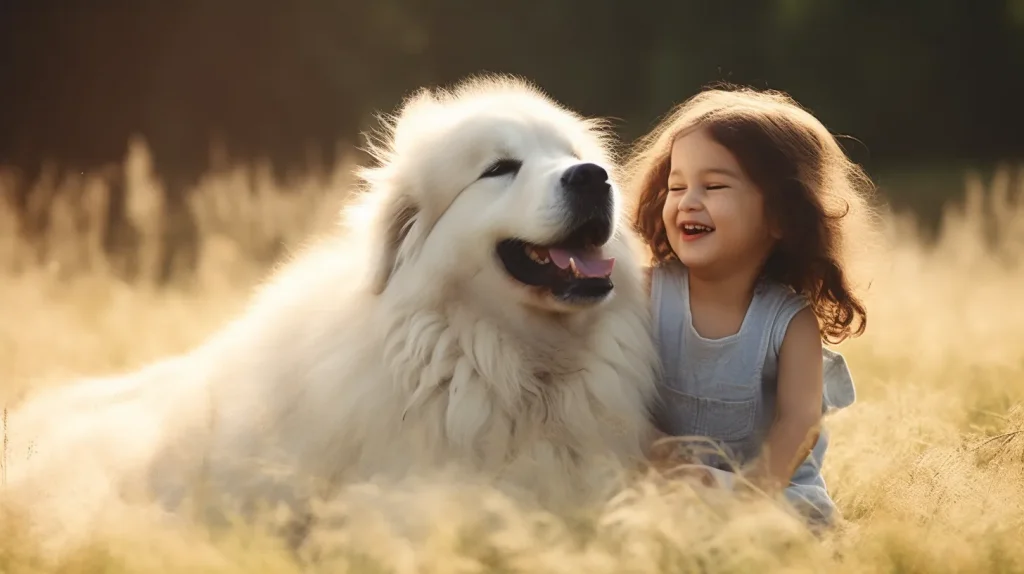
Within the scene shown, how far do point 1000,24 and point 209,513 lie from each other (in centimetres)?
1867

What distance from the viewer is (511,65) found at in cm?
1886

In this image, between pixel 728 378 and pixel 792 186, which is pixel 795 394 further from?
pixel 792 186

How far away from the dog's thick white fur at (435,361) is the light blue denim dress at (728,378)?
15 cm

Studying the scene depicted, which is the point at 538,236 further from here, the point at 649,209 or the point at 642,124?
the point at 642,124

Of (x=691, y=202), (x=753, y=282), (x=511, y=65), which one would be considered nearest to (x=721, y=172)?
(x=691, y=202)

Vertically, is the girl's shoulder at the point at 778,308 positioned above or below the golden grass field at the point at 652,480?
above

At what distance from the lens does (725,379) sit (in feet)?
10.8

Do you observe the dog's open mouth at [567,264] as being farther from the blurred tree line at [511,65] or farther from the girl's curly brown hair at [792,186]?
the blurred tree line at [511,65]

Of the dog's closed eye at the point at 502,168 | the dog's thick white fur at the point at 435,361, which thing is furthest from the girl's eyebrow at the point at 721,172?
the dog's closed eye at the point at 502,168

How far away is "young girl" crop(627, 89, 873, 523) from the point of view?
3246mm

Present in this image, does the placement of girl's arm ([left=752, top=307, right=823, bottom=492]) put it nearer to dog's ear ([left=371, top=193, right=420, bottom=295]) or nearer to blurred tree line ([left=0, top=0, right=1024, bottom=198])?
dog's ear ([left=371, top=193, right=420, bottom=295])

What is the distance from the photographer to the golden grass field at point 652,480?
2.39m

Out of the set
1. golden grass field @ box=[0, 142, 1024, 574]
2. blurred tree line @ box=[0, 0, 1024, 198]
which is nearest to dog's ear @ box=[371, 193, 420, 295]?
golden grass field @ box=[0, 142, 1024, 574]

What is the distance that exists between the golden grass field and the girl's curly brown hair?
571 mm
